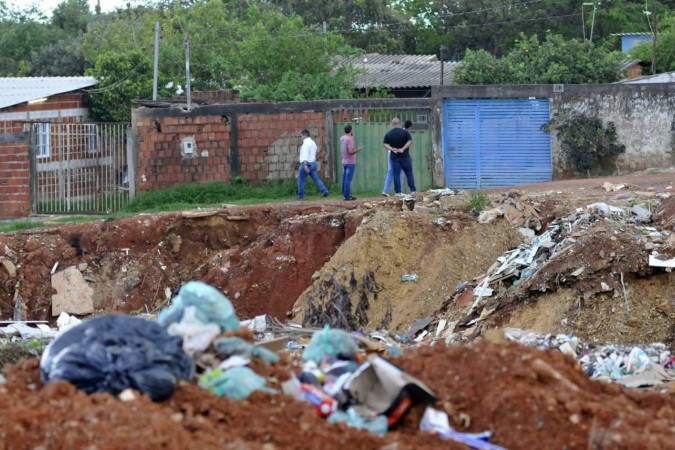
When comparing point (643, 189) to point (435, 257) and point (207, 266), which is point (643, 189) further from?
point (207, 266)

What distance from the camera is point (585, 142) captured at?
24.0 metres

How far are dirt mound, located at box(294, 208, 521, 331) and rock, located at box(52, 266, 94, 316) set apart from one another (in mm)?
3938

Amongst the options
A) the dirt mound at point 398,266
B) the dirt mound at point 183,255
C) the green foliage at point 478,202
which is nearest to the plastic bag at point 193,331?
the dirt mound at point 398,266

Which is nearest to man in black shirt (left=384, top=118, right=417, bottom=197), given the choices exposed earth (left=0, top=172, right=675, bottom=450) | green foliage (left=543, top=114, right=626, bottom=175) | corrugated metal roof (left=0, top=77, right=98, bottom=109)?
exposed earth (left=0, top=172, right=675, bottom=450)

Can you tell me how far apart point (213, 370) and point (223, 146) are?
17889 millimetres

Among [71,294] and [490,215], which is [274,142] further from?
[490,215]

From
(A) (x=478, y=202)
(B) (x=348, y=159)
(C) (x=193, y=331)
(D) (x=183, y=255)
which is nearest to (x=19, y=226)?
(D) (x=183, y=255)

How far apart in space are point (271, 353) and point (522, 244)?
975cm

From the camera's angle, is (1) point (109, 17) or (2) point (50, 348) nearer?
(2) point (50, 348)

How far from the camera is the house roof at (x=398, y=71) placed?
33.2 metres

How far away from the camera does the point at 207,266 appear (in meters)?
19.1

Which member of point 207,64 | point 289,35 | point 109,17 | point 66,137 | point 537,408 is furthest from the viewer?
point 109,17

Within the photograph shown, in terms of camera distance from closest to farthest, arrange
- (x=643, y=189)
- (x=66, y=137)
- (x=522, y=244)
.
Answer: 1. (x=522, y=244)
2. (x=643, y=189)
3. (x=66, y=137)

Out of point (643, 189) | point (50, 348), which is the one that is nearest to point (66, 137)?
point (643, 189)
